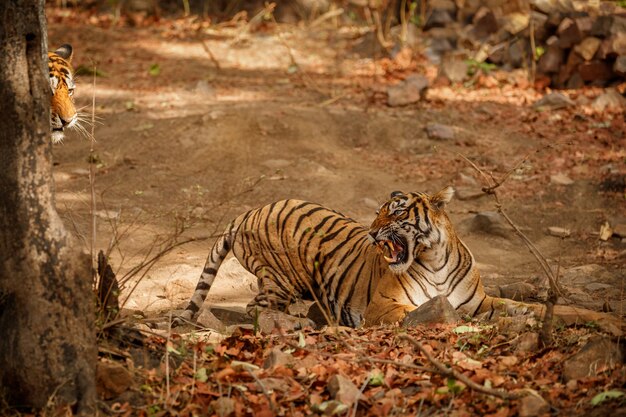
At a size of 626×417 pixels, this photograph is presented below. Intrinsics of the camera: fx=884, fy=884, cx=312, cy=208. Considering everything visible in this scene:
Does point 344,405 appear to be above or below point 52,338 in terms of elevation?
below

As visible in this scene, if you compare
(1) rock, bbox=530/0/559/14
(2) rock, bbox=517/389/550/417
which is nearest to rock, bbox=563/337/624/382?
(2) rock, bbox=517/389/550/417

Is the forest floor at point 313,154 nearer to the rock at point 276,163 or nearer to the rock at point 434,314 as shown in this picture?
the rock at point 276,163

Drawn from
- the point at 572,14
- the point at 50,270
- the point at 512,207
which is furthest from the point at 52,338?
the point at 572,14

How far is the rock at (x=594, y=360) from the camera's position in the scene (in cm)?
405

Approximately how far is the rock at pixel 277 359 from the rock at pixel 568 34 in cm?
936

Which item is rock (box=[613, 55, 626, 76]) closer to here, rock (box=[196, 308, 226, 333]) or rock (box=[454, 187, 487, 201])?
rock (box=[454, 187, 487, 201])

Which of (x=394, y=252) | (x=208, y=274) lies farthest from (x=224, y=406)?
(x=208, y=274)

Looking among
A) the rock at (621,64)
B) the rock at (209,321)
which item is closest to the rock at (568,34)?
Answer: the rock at (621,64)

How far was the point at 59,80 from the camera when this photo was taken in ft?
24.7

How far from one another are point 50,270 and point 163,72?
32.0ft

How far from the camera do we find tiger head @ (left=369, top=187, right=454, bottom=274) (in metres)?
6.03

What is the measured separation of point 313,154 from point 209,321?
5010 millimetres

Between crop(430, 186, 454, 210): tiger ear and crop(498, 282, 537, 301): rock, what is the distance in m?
1.09

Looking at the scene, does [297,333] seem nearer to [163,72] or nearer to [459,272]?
[459,272]
